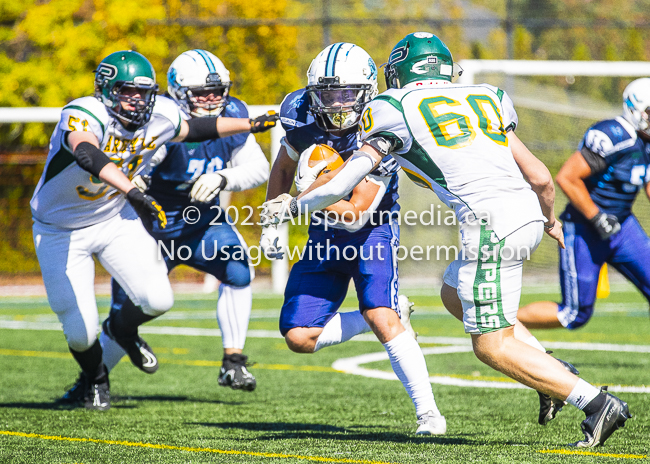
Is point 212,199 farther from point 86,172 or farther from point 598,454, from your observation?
point 598,454

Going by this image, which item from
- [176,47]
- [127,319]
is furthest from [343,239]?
[176,47]

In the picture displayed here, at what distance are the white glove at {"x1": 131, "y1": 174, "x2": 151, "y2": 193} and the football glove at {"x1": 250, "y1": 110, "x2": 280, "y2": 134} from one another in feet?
2.38

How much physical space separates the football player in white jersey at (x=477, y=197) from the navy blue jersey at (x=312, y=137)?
30.5 inches

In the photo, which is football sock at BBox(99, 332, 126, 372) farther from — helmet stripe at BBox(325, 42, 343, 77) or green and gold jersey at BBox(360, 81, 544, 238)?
green and gold jersey at BBox(360, 81, 544, 238)

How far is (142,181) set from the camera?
5145 mm

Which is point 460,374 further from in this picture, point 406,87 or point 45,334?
point 45,334

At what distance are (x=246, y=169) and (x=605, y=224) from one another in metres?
2.24

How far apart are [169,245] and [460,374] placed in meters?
2.18

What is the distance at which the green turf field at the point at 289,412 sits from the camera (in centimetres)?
356

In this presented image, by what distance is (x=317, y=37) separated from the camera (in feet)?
54.2

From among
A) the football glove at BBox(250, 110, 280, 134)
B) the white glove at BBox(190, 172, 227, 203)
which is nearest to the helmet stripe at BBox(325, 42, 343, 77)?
the football glove at BBox(250, 110, 280, 134)

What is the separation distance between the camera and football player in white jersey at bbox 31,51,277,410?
4.68 metres

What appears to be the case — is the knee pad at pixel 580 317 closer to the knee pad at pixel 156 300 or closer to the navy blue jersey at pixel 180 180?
the navy blue jersey at pixel 180 180

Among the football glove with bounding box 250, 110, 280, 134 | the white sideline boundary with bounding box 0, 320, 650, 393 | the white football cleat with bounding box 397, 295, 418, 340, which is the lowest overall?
the white sideline boundary with bounding box 0, 320, 650, 393
